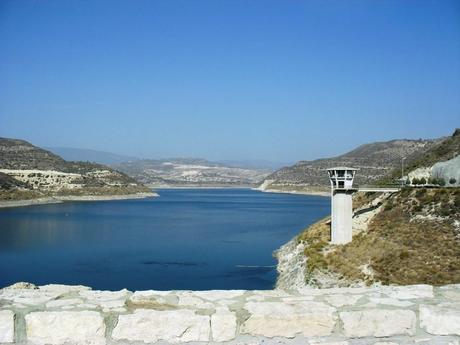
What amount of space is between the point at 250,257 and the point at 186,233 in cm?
1813

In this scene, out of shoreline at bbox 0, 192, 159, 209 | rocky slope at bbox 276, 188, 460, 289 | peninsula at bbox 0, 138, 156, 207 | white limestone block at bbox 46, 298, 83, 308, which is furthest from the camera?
peninsula at bbox 0, 138, 156, 207

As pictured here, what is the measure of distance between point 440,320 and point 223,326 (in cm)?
159

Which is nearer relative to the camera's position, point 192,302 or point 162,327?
point 162,327

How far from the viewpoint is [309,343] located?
→ 381 centimetres

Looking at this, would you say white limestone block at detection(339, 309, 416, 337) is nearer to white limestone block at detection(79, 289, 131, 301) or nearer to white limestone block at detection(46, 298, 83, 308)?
white limestone block at detection(79, 289, 131, 301)

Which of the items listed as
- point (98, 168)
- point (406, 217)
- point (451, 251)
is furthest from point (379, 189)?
point (98, 168)

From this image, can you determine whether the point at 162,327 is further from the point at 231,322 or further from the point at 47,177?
the point at 47,177

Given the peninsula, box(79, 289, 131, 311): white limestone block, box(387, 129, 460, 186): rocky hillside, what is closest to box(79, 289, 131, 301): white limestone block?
box(79, 289, 131, 311): white limestone block

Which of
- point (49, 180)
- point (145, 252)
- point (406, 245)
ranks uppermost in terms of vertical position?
point (49, 180)

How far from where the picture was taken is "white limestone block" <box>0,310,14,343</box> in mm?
3730

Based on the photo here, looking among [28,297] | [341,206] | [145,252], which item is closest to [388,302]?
[28,297]

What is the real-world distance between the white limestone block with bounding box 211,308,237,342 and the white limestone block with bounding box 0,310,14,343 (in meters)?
1.43

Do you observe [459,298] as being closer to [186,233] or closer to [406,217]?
[406,217]

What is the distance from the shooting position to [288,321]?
150 inches
